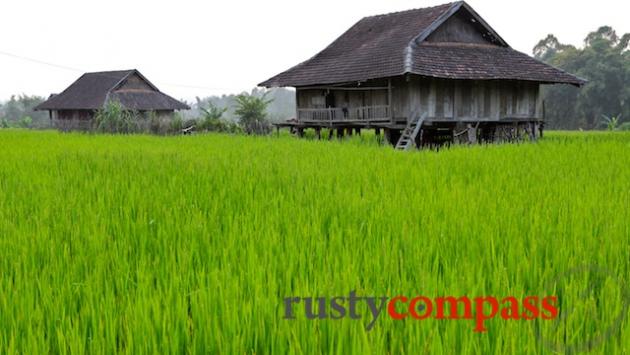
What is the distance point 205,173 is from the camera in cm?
683

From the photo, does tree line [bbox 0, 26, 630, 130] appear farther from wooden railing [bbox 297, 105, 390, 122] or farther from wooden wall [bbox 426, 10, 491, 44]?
wooden wall [bbox 426, 10, 491, 44]

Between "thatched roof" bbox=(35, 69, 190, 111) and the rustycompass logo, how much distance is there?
33.7 meters

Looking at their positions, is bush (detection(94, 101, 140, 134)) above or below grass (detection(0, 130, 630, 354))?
above

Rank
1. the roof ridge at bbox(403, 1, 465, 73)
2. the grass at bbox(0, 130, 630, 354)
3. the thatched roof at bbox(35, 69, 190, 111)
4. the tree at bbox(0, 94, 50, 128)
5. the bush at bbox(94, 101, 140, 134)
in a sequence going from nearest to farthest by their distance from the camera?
the grass at bbox(0, 130, 630, 354) < the roof ridge at bbox(403, 1, 465, 73) < the bush at bbox(94, 101, 140, 134) < the thatched roof at bbox(35, 69, 190, 111) < the tree at bbox(0, 94, 50, 128)

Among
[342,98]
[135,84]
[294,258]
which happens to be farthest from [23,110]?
[294,258]

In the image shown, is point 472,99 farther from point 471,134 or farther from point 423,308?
point 423,308

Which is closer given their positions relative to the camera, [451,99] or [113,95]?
[451,99]

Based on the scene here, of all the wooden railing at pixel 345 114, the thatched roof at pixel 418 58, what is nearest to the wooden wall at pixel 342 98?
the wooden railing at pixel 345 114

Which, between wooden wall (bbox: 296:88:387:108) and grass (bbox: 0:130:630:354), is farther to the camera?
wooden wall (bbox: 296:88:387:108)

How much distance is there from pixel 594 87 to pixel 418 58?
34509mm

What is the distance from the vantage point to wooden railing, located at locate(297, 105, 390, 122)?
56.7 feet

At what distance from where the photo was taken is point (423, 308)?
6.58 feet

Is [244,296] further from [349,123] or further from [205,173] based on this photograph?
[349,123]

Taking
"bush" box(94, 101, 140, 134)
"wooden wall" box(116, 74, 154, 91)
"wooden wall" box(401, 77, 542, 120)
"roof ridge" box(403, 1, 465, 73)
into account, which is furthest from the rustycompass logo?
"wooden wall" box(116, 74, 154, 91)
